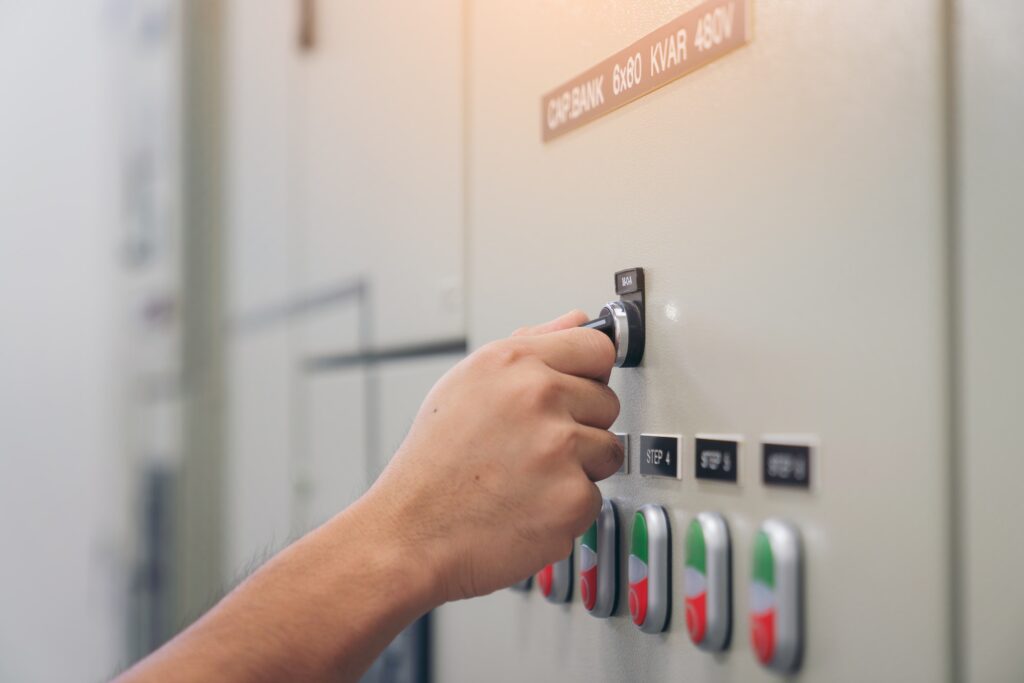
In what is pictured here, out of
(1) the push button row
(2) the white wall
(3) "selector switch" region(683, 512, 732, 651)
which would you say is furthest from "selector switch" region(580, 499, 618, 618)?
(2) the white wall

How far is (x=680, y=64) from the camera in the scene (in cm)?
60

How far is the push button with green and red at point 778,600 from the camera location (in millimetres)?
497

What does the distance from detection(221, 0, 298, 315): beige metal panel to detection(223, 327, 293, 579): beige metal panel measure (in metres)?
0.08

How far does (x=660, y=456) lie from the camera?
24.4 inches

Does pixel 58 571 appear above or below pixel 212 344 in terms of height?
below

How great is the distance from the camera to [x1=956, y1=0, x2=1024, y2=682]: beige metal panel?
0.42m

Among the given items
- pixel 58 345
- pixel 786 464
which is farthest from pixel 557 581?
pixel 58 345

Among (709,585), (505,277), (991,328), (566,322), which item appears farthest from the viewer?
(505,277)

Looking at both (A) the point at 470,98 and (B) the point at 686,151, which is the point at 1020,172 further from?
(A) the point at 470,98

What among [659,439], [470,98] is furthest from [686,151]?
[470,98]

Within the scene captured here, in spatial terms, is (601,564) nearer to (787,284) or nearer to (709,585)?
(709,585)

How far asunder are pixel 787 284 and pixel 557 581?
1.07 ft

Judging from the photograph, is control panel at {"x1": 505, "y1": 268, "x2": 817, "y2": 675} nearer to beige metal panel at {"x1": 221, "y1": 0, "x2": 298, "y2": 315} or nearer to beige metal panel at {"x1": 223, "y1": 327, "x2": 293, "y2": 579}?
beige metal panel at {"x1": 223, "y1": 327, "x2": 293, "y2": 579}

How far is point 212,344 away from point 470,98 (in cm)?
88
